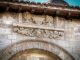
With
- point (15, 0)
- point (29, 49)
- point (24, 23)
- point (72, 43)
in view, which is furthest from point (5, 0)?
point (72, 43)

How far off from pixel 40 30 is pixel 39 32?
0.10m

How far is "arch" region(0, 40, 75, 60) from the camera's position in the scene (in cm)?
1071

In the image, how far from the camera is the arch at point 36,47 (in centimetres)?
1071

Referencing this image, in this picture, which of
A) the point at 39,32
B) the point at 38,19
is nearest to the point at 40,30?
the point at 39,32

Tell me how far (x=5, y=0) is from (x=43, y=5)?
55.6 inches

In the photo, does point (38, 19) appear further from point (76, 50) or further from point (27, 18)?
point (76, 50)

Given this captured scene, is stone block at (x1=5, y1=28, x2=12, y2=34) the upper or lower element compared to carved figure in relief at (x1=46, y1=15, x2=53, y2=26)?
lower

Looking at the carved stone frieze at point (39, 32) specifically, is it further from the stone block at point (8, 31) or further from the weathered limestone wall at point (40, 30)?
the stone block at point (8, 31)

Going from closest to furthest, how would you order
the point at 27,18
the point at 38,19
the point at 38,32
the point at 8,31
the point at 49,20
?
1. the point at 8,31
2. the point at 38,32
3. the point at 27,18
4. the point at 38,19
5. the point at 49,20

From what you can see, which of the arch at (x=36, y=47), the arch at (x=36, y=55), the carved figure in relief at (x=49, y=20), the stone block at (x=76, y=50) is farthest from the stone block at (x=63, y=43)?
the carved figure in relief at (x=49, y=20)

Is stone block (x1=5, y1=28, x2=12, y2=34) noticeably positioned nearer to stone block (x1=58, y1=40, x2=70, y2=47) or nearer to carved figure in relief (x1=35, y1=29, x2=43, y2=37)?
carved figure in relief (x1=35, y1=29, x2=43, y2=37)

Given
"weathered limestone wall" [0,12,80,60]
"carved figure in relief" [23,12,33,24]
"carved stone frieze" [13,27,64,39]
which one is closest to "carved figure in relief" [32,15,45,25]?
"weathered limestone wall" [0,12,80,60]

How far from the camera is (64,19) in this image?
11.8 m

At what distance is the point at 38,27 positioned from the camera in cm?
1125
